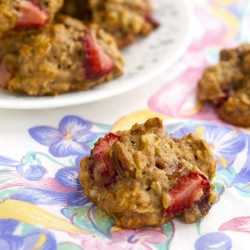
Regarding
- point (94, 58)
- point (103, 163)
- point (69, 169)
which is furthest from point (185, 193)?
point (94, 58)

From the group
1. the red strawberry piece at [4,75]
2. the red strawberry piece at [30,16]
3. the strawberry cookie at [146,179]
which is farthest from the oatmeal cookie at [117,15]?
the strawberry cookie at [146,179]

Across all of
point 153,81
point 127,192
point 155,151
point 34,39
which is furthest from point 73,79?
point 127,192

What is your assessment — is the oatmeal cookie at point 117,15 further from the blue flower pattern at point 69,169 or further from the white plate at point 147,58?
the blue flower pattern at point 69,169

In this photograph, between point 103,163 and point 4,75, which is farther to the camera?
point 4,75

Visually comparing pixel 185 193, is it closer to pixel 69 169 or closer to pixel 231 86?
pixel 69 169

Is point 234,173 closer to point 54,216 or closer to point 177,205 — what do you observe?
point 177,205
